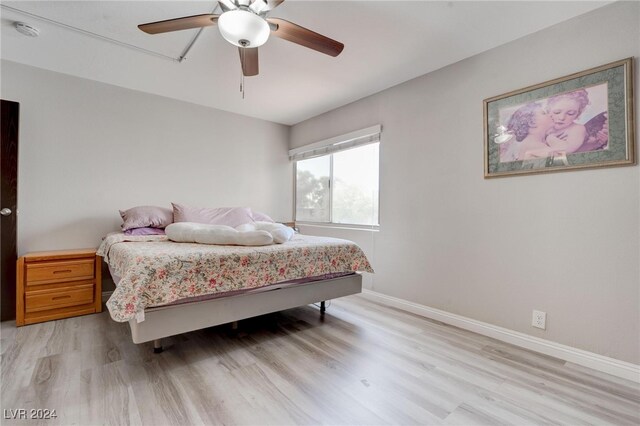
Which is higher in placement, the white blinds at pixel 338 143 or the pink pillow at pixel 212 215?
the white blinds at pixel 338 143

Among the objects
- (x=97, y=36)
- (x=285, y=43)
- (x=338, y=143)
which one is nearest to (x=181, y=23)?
(x=285, y=43)

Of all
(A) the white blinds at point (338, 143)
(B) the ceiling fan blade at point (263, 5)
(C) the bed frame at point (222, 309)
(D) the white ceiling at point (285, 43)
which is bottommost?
(C) the bed frame at point (222, 309)

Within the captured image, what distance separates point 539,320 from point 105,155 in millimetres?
4335

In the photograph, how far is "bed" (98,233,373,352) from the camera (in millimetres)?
1651

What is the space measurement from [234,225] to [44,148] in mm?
1953

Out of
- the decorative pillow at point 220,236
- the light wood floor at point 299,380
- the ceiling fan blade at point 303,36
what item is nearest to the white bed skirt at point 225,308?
the light wood floor at point 299,380

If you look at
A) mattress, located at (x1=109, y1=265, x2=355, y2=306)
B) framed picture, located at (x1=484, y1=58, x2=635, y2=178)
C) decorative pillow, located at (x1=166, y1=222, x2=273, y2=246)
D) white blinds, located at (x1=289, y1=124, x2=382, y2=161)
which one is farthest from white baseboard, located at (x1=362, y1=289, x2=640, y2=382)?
white blinds, located at (x1=289, y1=124, x2=382, y2=161)

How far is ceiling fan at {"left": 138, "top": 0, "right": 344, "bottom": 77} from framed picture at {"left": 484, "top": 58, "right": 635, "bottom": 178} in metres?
1.47

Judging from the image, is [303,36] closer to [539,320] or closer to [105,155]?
[539,320]

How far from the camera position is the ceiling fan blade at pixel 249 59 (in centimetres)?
196

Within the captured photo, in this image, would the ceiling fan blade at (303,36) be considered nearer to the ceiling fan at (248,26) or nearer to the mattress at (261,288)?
the ceiling fan at (248,26)

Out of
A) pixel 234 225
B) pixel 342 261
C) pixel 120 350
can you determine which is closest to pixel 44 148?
pixel 234 225

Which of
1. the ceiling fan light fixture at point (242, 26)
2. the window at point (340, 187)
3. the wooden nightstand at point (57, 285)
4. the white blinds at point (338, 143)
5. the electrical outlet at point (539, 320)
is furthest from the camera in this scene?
the window at point (340, 187)

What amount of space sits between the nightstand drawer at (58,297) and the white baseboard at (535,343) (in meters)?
3.06
